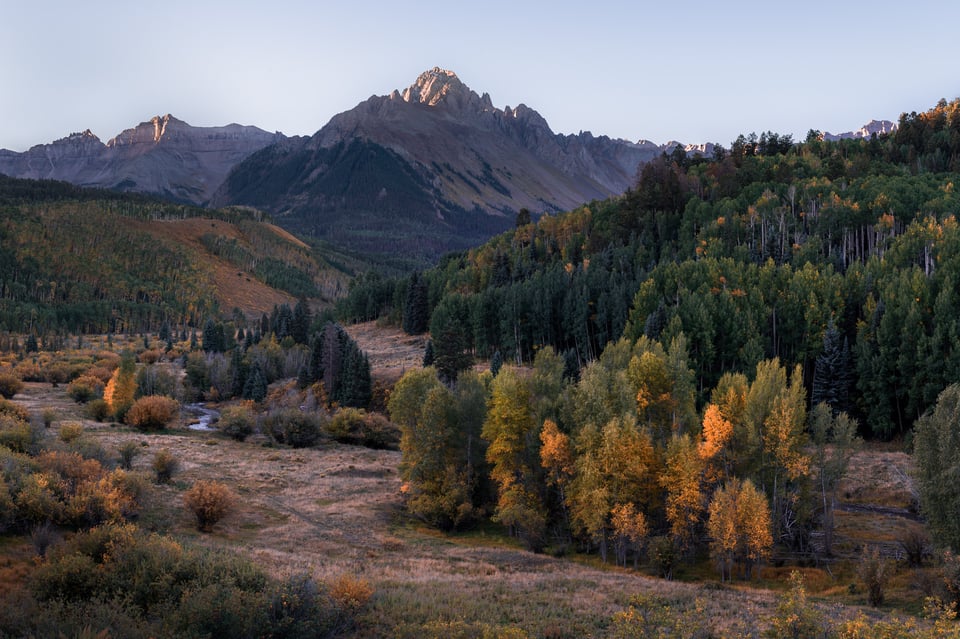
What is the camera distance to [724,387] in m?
53.4

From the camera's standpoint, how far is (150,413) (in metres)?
78.7

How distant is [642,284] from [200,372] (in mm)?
82286

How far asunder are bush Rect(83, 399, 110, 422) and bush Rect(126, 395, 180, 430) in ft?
13.1

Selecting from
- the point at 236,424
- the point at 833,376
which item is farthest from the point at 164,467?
the point at 833,376

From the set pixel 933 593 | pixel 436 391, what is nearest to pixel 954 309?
pixel 933 593

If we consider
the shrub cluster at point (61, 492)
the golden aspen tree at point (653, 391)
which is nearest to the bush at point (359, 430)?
the golden aspen tree at point (653, 391)

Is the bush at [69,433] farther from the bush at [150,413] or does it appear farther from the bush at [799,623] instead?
the bush at [799,623]

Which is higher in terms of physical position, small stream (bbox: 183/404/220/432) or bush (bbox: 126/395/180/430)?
bush (bbox: 126/395/180/430)

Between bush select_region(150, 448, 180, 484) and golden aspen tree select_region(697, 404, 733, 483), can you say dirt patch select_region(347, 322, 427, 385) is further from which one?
golden aspen tree select_region(697, 404, 733, 483)

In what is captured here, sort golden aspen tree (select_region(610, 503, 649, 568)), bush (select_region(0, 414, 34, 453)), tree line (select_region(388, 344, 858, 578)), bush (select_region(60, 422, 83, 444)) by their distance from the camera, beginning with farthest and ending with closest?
bush (select_region(60, 422, 83, 444))
tree line (select_region(388, 344, 858, 578))
golden aspen tree (select_region(610, 503, 649, 568))
bush (select_region(0, 414, 34, 453))

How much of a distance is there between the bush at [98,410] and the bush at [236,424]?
14381 mm

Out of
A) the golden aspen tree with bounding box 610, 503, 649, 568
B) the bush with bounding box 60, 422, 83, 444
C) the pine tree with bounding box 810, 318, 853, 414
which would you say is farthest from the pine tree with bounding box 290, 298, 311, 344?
the golden aspen tree with bounding box 610, 503, 649, 568

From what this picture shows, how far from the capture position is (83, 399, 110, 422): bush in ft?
264

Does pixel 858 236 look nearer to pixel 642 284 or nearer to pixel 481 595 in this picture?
pixel 642 284
